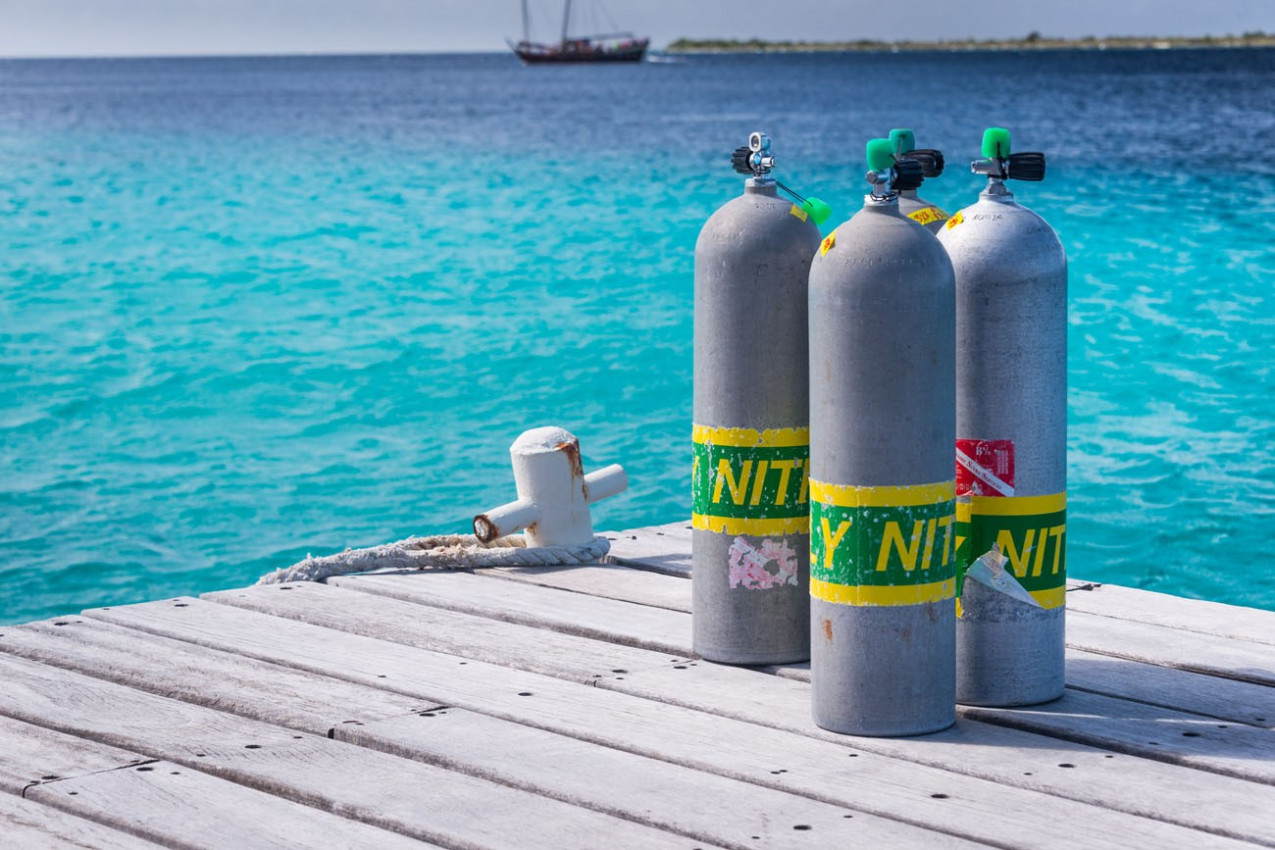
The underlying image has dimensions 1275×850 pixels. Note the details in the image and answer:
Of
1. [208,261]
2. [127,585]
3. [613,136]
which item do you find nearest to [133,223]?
[208,261]

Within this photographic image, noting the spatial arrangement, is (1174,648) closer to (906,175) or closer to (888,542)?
(888,542)

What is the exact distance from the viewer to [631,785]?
2686mm

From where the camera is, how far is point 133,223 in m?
24.0

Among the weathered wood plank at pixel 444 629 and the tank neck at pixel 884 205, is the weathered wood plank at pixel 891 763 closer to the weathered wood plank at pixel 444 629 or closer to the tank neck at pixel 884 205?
the weathered wood plank at pixel 444 629

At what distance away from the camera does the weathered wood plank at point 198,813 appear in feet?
8.16

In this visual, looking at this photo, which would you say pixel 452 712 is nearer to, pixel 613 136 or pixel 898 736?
pixel 898 736

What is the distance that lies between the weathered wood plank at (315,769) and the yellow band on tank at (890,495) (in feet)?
2.37

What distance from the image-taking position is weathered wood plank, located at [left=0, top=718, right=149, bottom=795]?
277cm

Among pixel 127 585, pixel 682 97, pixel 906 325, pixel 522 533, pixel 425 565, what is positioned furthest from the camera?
pixel 682 97

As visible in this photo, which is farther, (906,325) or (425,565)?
(425,565)

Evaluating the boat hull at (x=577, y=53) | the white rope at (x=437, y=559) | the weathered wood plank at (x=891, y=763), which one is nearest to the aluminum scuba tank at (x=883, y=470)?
the weathered wood plank at (x=891, y=763)

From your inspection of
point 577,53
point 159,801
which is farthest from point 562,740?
point 577,53

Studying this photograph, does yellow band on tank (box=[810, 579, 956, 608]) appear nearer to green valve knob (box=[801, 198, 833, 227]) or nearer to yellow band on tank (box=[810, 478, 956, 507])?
yellow band on tank (box=[810, 478, 956, 507])

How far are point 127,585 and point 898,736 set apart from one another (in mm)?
6071
